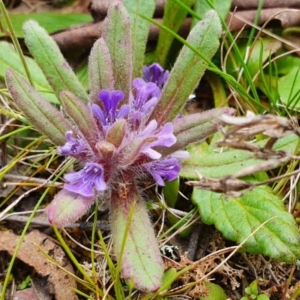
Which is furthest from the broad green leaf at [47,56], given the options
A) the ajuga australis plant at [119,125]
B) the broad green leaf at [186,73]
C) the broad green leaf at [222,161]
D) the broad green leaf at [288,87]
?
the broad green leaf at [288,87]

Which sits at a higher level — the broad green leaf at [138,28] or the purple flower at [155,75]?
the broad green leaf at [138,28]

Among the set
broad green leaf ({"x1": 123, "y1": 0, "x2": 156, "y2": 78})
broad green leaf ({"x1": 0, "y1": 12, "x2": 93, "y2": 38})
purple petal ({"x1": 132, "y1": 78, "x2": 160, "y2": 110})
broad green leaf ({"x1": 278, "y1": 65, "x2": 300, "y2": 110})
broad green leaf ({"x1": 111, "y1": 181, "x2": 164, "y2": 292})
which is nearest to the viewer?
broad green leaf ({"x1": 111, "y1": 181, "x2": 164, "y2": 292})

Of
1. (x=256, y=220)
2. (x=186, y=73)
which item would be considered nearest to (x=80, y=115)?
(x=186, y=73)

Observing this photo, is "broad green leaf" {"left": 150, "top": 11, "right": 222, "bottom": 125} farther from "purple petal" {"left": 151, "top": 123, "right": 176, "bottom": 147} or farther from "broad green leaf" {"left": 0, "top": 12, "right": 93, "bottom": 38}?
"broad green leaf" {"left": 0, "top": 12, "right": 93, "bottom": 38}

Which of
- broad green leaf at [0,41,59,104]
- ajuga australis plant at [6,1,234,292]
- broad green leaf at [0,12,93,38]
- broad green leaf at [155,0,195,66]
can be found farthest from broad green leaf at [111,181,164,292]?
broad green leaf at [0,12,93,38]

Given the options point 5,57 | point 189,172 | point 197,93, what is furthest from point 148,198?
point 5,57

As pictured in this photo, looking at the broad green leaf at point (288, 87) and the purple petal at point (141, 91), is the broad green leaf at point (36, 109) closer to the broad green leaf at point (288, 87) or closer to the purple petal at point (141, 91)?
the purple petal at point (141, 91)
